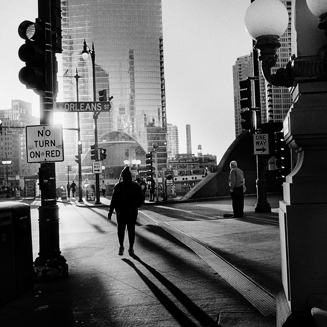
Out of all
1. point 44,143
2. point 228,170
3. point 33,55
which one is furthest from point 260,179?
point 33,55

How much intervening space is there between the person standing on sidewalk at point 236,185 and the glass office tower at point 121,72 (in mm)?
150128

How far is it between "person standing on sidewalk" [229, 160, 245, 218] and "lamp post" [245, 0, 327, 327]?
1017 cm

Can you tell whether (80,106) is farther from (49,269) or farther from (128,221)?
(49,269)

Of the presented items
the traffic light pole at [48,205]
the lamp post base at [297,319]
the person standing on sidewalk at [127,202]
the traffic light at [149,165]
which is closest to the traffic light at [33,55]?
the traffic light pole at [48,205]

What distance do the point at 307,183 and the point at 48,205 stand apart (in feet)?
15.8

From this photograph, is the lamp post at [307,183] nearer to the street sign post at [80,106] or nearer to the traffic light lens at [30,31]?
the traffic light lens at [30,31]

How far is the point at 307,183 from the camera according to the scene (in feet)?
10.5

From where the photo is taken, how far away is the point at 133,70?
17425 cm

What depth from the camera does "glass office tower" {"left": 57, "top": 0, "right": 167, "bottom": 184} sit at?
16625 centimetres

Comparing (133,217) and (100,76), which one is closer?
(133,217)

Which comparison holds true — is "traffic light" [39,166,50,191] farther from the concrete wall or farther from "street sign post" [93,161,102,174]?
"street sign post" [93,161,102,174]

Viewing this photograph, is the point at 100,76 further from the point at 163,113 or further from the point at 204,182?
the point at 204,182

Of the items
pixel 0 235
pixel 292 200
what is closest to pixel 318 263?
pixel 292 200

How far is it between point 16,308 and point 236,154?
70.0 feet
